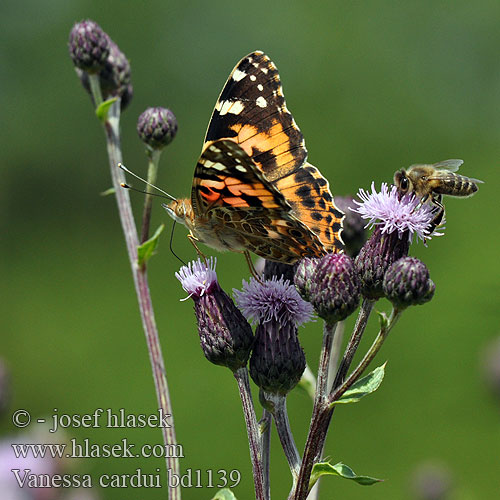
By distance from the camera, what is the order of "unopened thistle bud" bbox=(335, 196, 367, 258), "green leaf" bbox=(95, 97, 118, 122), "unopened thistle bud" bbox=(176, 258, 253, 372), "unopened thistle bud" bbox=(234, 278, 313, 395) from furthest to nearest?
1. "unopened thistle bud" bbox=(335, 196, 367, 258)
2. "green leaf" bbox=(95, 97, 118, 122)
3. "unopened thistle bud" bbox=(176, 258, 253, 372)
4. "unopened thistle bud" bbox=(234, 278, 313, 395)

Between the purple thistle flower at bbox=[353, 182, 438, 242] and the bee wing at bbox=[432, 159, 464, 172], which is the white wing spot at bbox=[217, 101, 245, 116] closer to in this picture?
the purple thistle flower at bbox=[353, 182, 438, 242]

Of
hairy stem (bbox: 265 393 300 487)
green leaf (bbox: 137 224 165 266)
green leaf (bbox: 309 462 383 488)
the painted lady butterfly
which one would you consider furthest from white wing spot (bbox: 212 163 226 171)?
green leaf (bbox: 309 462 383 488)

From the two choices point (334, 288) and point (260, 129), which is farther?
point (260, 129)

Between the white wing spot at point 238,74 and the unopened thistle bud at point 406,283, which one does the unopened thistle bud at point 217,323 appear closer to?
the unopened thistle bud at point 406,283

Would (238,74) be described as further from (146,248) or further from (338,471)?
(338,471)

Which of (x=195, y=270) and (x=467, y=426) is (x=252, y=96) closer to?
(x=195, y=270)

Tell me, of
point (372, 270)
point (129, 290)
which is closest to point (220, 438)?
point (129, 290)

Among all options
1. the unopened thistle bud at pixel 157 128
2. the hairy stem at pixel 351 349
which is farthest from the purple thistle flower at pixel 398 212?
the unopened thistle bud at pixel 157 128

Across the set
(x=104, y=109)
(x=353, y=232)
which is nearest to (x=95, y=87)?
(x=104, y=109)
